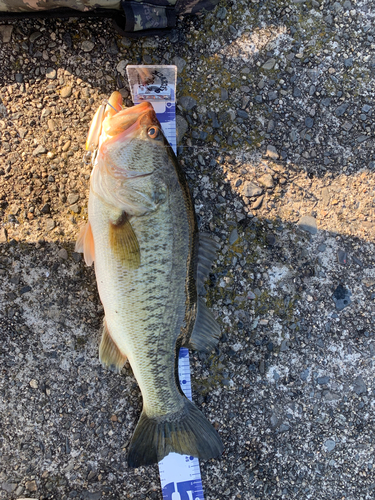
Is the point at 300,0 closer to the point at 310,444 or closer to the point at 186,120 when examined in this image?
the point at 186,120

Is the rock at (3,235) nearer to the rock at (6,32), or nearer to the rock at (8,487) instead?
the rock at (6,32)

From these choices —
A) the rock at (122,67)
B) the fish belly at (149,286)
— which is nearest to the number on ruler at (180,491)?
the fish belly at (149,286)

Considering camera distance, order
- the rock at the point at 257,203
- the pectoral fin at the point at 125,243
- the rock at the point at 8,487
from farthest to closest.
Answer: the rock at the point at 257,203, the rock at the point at 8,487, the pectoral fin at the point at 125,243

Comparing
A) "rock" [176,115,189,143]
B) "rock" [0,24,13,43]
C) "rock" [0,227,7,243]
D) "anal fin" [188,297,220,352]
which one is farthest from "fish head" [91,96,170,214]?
"rock" [0,24,13,43]

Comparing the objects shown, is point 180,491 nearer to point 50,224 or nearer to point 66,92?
point 50,224

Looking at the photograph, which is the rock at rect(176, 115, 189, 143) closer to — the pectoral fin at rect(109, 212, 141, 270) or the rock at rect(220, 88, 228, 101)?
the rock at rect(220, 88, 228, 101)
